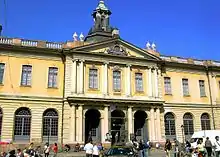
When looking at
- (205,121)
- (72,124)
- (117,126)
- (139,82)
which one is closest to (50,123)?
(72,124)

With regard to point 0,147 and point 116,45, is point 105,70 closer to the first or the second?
point 116,45

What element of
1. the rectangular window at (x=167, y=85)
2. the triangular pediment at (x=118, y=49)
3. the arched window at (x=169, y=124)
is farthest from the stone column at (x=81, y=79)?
the arched window at (x=169, y=124)

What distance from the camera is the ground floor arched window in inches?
1352

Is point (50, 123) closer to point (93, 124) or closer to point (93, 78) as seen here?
point (93, 124)

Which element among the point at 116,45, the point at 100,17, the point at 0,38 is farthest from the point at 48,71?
the point at 100,17

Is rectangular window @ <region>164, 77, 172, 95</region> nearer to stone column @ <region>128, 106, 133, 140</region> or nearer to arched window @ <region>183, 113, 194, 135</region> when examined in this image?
arched window @ <region>183, 113, 194, 135</region>

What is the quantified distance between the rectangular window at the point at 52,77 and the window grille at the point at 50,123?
271 cm

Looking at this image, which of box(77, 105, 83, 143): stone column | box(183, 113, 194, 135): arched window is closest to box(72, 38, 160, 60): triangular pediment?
box(77, 105, 83, 143): stone column

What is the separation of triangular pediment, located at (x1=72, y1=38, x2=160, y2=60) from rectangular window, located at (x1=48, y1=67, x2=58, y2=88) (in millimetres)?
3259

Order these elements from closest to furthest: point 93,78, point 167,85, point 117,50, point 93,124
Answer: point 93,124, point 93,78, point 117,50, point 167,85

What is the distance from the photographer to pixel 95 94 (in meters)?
31.1

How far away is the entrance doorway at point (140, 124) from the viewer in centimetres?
3300

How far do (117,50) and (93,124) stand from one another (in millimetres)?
8820

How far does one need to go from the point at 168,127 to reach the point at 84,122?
35.1 ft
